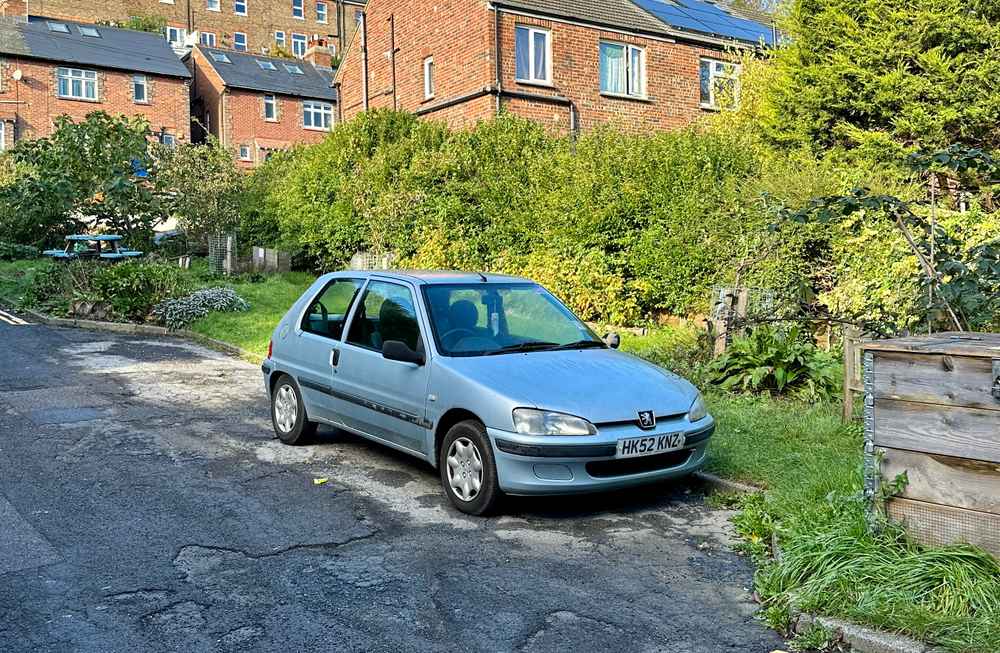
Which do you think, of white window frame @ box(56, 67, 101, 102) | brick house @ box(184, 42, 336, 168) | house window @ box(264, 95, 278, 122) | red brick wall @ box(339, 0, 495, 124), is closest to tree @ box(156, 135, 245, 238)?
red brick wall @ box(339, 0, 495, 124)

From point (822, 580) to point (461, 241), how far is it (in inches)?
491

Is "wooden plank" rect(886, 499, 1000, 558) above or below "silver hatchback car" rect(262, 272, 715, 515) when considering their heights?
below

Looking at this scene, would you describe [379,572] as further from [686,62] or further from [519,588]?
[686,62]

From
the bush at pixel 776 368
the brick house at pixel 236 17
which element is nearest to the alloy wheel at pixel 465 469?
the bush at pixel 776 368

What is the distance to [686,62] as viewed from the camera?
90.5 ft

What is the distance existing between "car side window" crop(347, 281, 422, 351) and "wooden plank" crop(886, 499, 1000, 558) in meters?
3.49

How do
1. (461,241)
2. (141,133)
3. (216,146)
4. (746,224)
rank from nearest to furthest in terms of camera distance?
(746,224) < (461,241) < (216,146) < (141,133)

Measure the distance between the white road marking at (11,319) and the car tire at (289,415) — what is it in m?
11.0

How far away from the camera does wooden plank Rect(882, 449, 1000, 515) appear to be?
174 inches

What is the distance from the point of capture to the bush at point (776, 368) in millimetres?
9312

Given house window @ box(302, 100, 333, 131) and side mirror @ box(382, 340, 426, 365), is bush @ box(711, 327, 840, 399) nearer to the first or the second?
side mirror @ box(382, 340, 426, 365)

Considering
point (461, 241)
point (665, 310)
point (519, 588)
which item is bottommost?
point (519, 588)

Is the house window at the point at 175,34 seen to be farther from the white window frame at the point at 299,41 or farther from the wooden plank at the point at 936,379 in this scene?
the wooden plank at the point at 936,379

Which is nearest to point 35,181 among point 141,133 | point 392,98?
point 141,133
